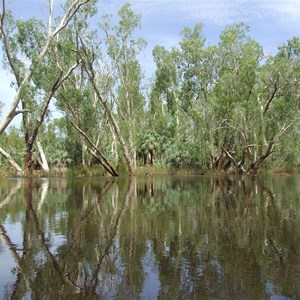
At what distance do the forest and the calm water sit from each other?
23.2m

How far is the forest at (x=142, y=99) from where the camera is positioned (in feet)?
113

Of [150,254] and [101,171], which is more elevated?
[101,171]

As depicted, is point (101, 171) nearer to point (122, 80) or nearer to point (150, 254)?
point (122, 80)

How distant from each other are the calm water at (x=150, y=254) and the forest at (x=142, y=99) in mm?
23218

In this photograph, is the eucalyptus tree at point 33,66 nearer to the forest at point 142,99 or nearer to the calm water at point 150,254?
the forest at point 142,99

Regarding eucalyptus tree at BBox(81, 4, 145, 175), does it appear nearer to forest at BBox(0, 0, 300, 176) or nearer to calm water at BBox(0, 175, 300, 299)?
forest at BBox(0, 0, 300, 176)

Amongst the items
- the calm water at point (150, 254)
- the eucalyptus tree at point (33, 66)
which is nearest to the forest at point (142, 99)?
the eucalyptus tree at point (33, 66)

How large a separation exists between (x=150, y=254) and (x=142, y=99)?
4298cm

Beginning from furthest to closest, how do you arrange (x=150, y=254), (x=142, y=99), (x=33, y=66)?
(x=142, y=99)
(x=33, y=66)
(x=150, y=254)

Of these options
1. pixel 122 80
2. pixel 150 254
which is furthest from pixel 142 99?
pixel 150 254

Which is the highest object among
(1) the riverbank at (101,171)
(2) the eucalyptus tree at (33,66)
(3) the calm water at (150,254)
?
(2) the eucalyptus tree at (33,66)

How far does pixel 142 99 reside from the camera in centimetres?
4891

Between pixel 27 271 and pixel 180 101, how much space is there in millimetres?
45006

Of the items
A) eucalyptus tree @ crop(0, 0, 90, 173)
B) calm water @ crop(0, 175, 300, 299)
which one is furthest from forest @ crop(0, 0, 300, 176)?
calm water @ crop(0, 175, 300, 299)
